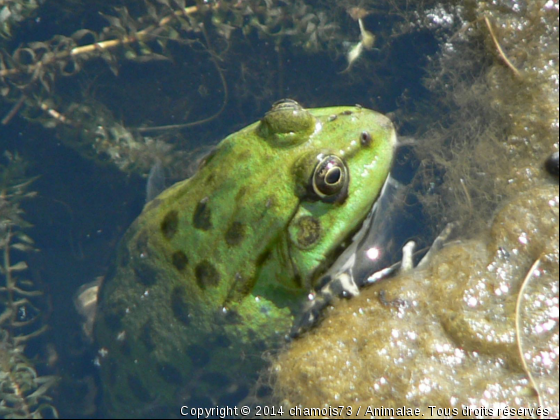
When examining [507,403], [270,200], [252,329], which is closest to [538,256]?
[507,403]

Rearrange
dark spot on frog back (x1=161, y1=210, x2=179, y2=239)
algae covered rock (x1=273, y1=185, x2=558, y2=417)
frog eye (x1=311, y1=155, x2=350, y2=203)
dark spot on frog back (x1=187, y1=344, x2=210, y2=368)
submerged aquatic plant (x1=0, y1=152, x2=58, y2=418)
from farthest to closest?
submerged aquatic plant (x1=0, y1=152, x2=58, y2=418) < dark spot on frog back (x1=187, y1=344, x2=210, y2=368) < dark spot on frog back (x1=161, y1=210, x2=179, y2=239) < frog eye (x1=311, y1=155, x2=350, y2=203) < algae covered rock (x1=273, y1=185, x2=558, y2=417)

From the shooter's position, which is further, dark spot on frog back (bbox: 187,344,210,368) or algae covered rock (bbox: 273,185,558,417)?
dark spot on frog back (bbox: 187,344,210,368)

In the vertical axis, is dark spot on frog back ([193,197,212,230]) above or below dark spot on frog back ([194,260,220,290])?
above

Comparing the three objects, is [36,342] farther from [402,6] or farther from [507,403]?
[402,6]

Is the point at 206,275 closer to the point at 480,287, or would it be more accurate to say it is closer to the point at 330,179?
the point at 330,179

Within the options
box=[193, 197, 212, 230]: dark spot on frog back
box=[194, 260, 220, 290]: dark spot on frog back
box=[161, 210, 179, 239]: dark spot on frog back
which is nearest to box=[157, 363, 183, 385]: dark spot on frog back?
box=[194, 260, 220, 290]: dark spot on frog back

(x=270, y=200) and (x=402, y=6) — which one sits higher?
(x=402, y=6)

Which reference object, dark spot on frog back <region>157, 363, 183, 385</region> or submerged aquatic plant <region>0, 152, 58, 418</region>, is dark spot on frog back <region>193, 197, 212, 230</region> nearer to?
dark spot on frog back <region>157, 363, 183, 385</region>
